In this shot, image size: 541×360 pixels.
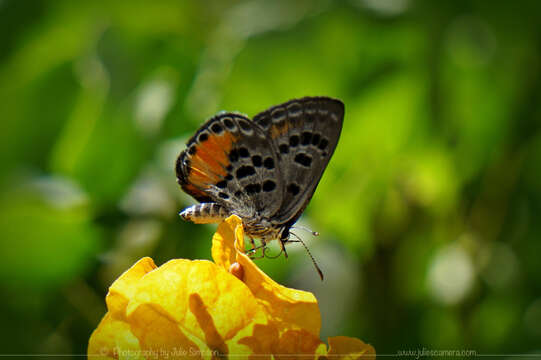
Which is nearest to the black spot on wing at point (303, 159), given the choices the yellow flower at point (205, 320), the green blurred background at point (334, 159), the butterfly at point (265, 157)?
the butterfly at point (265, 157)

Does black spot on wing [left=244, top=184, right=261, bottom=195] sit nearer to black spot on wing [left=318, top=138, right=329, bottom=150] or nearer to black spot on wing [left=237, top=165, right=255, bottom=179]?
black spot on wing [left=237, top=165, right=255, bottom=179]

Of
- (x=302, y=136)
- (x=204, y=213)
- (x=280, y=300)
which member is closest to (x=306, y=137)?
(x=302, y=136)

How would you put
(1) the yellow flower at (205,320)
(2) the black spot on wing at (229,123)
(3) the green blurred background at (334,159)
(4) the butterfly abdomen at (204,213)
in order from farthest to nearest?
(3) the green blurred background at (334,159)
(2) the black spot on wing at (229,123)
(4) the butterfly abdomen at (204,213)
(1) the yellow flower at (205,320)

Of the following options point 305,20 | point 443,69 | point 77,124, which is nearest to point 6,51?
point 77,124

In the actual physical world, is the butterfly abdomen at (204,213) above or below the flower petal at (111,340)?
above

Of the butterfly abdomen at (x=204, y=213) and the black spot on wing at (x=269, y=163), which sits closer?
the butterfly abdomen at (x=204, y=213)

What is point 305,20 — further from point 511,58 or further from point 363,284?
point 363,284

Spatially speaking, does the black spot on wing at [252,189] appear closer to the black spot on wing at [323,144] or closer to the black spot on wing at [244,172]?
the black spot on wing at [244,172]

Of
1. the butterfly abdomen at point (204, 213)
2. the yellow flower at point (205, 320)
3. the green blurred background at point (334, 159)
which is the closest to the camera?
the yellow flower at point (205, 320)
